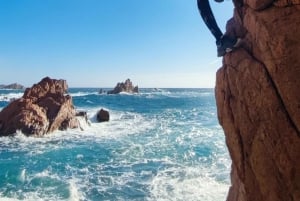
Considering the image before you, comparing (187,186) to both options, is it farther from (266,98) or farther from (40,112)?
(40,112)

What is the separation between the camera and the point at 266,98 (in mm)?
5500

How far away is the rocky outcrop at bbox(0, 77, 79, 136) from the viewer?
29.5 m

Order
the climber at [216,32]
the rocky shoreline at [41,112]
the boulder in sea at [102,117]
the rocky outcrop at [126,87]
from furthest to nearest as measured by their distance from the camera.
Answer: the rocky outcrop at [126,87], the boulder in sea at [102,117], the rocky shoreline at [41,112], the climber at [216,32]

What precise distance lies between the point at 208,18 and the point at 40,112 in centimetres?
2704

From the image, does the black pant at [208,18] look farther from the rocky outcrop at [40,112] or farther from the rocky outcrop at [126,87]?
the rocky outcrop at [126,87]

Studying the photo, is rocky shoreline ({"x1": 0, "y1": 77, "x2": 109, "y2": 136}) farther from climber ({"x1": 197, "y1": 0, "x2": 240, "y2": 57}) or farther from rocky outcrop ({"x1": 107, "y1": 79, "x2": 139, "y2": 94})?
rocky outcrop ({"x1": 107, "y1": 79, "x2": 139, "y2": 94})

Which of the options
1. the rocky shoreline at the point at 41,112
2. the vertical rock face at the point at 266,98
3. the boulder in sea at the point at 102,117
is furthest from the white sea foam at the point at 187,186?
the boulder in sea at the point at 102,117

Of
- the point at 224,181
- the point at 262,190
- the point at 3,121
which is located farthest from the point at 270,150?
the point at 3,121

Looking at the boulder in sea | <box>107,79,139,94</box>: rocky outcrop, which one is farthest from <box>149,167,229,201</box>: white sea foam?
<box>107,79,139,94</box>: rocky outcrop

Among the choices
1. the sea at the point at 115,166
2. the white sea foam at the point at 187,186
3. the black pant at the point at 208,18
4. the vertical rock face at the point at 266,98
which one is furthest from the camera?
the sea at the point at 115,166

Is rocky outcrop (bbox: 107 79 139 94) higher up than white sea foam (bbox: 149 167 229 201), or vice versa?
rocky outcrop (bbox: 107 79 139 94)

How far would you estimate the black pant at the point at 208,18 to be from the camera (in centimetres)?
638

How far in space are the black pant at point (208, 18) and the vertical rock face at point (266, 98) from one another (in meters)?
0.37

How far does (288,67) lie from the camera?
5.14 meters
